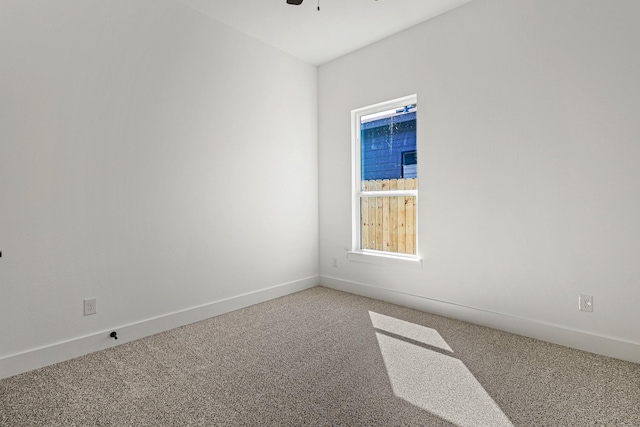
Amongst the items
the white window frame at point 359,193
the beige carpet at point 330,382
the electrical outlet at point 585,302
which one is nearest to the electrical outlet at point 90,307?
the beige carpet at point 330,382

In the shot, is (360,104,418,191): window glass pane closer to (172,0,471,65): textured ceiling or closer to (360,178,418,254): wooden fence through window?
(360,178,418,254): wooden fence through window

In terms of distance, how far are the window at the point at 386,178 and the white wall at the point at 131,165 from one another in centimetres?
88

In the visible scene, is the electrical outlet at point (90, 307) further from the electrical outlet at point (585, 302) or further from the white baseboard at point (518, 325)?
the electrical outlet at point (585, 302)

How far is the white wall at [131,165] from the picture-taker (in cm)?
210

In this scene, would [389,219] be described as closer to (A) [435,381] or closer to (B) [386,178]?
(B) [386,178]

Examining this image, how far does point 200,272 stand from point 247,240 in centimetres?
59

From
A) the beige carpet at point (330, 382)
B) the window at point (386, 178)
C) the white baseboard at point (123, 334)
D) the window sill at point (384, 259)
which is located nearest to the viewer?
the beige carpet at point (330, 382)

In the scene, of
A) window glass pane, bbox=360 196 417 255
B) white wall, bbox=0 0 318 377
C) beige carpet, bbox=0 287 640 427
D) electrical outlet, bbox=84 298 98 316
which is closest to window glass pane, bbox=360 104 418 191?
window glass pane, bbox=360 196 417 255

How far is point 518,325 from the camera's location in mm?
2629

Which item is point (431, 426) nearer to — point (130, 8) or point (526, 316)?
point (526, 316)

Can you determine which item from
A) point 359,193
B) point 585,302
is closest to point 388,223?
point 359,193

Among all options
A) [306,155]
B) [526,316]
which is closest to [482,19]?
[306,155]

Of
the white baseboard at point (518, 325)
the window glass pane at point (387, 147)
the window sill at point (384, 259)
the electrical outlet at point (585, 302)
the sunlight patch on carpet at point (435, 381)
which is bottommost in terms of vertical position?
the sunlight patch on carpet at point (435, 381)

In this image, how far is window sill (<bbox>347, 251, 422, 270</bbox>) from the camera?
10.8ft
